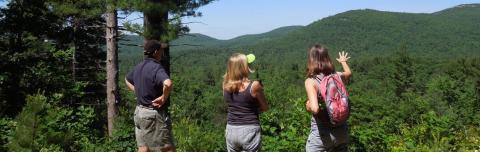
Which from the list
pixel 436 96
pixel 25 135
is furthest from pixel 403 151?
pixel 436 96

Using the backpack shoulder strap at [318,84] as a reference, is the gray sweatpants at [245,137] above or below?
below

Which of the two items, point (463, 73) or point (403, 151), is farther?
point (463, 73)

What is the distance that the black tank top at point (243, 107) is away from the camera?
4.37 m

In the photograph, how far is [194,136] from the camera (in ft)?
22.2

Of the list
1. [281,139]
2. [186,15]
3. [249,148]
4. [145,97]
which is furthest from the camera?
[186,15]

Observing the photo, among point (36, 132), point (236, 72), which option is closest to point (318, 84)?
point (236, 72)

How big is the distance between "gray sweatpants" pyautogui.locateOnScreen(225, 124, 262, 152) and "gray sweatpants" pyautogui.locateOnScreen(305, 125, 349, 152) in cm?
51

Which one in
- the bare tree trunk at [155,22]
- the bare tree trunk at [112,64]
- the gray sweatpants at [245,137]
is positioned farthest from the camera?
the bare tree trunk at [112,64]

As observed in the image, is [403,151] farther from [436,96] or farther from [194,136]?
[436,96]

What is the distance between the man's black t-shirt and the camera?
467cm

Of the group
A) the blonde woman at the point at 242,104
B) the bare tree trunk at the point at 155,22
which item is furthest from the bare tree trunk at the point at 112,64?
the blonde woman at the point at 242,104

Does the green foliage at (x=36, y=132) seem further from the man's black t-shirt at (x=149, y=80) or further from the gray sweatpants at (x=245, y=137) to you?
the gray sweatpants at (x=245, y=137)

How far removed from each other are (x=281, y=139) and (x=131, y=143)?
2027 mm

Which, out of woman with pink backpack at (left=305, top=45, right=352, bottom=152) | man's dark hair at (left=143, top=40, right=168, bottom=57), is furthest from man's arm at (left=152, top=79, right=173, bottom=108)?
woman with pink backpack at (left=305, top=45, right=352, bottom=152)
